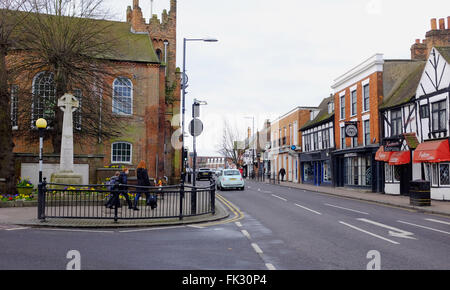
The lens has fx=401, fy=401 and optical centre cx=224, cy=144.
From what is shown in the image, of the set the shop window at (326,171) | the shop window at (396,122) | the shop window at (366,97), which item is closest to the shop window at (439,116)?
the shop window at (396,122)

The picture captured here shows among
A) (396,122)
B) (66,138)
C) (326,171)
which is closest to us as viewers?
(66,138)

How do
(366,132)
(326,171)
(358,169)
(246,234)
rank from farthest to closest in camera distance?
(326,171)
(358,169)
(366,132)
(246,234)

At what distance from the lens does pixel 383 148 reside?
28.8m

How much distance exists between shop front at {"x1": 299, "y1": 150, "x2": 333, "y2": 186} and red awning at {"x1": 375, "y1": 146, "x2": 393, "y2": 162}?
10.8 m

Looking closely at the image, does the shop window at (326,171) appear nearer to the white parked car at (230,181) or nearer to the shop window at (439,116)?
the white parked car at (230,181)

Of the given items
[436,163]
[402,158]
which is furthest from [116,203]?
[402,158]

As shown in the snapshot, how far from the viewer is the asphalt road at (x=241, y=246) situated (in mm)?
7000

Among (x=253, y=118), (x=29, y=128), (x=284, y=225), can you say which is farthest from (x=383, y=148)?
(x=253, y=118)

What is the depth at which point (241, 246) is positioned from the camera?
8.83 metres

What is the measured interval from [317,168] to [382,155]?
1637 cm

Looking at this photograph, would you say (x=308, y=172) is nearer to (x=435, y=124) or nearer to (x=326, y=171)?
(x=326, y=171)

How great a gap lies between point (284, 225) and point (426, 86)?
17.9 metres

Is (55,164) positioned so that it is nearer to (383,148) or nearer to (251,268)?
(251,268)

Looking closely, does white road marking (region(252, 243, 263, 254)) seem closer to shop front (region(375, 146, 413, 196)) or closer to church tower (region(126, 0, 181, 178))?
shop front (region(375, 146, 413, 196))
